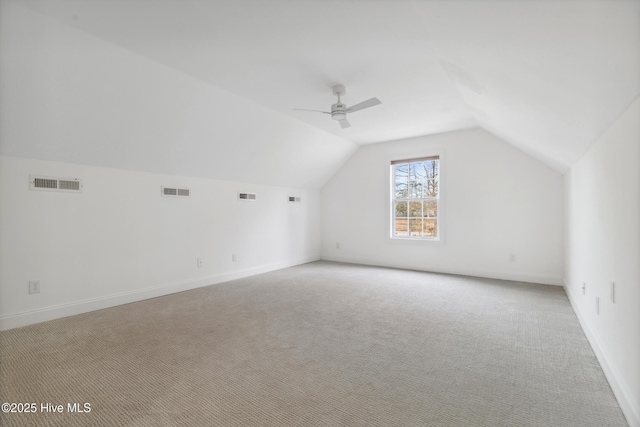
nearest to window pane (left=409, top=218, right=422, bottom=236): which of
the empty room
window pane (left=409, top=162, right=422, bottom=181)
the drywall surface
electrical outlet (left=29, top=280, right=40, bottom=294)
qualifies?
the empty room

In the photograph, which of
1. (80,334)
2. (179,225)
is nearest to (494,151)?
(179,225)

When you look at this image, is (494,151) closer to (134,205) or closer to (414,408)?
(414,408)

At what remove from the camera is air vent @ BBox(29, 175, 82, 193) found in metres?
2.95

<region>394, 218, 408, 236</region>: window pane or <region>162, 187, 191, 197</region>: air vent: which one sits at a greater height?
<region>162, 187, 191, 197</region>: air vent

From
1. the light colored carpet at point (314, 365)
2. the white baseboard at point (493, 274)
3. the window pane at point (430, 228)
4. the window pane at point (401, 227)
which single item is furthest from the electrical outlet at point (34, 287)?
the window pane at point (430, 228)

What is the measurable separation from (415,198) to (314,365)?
4.40 m

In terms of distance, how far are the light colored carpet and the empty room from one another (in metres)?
0.02

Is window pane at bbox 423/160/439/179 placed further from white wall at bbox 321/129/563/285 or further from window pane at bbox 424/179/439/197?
white wall at bbox 321/129/563/285

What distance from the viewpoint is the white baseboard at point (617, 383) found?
1.49 m

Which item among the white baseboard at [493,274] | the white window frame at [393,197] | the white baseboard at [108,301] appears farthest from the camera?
the white window frame at [393,197]

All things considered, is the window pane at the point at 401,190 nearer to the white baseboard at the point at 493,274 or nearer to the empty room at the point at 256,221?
the empty room at the point at 256,221

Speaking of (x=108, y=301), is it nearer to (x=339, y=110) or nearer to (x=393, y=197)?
(x=339, y=110)

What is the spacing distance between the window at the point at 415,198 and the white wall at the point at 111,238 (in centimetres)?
280

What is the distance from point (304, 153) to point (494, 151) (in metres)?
3.30
